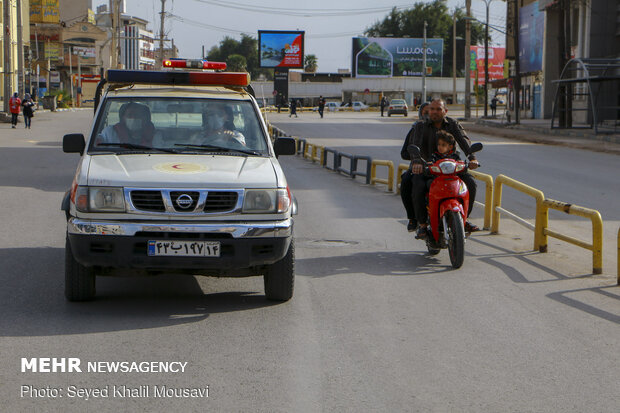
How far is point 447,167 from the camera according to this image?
29.8 ft

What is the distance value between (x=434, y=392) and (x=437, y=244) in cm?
450

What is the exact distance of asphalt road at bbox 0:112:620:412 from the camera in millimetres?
5051

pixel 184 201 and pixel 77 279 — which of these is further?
pixel 77 279

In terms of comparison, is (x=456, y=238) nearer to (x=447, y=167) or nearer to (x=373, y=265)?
(x=447, y=167)

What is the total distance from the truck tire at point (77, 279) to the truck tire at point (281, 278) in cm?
140

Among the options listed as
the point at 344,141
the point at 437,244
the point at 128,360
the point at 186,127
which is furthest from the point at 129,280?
the point at 344,141

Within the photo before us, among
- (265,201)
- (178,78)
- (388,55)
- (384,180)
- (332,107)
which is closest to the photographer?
(265,201)

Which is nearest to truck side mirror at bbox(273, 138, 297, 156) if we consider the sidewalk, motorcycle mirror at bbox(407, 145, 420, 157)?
motorcycle mirror at bbox(407, 145, 420, 157)

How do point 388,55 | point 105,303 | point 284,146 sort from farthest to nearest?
point 388,55 → point 284,146 → point 105,303

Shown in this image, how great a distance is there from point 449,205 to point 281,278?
2571 mm

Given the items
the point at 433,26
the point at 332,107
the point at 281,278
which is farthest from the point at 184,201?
the point at 433,26

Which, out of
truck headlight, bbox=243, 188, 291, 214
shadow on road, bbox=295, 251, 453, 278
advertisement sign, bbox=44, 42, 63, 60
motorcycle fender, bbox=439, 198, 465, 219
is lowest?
shadow on road, bbox=295, 251, 453, 278

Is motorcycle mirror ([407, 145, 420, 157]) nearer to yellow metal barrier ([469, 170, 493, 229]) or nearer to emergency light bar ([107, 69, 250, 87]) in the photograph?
emergency light bar ([107, 69, 250, 87])
